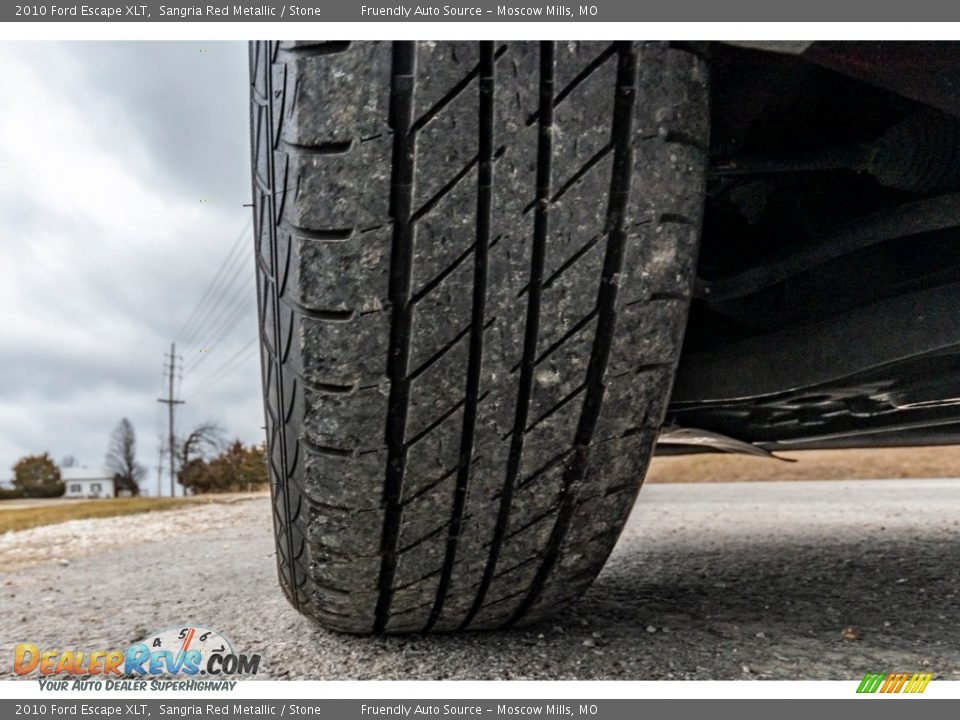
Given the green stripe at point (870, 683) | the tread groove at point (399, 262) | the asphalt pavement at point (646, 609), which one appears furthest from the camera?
the asphalt pavement at point (646, 609)

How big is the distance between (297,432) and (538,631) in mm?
486

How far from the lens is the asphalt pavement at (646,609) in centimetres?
86

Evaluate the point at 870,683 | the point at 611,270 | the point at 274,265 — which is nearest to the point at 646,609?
the point at 870,683

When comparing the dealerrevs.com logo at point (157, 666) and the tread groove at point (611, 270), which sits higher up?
the tread groove at point (611, 270)

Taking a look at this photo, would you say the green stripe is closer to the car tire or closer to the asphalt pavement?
the asphalt pavement

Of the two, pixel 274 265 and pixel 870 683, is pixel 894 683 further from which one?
pixel 274 265

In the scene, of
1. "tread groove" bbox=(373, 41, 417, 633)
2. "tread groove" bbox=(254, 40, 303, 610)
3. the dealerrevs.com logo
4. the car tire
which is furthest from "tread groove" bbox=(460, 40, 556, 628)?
the dealerrevs.com logo

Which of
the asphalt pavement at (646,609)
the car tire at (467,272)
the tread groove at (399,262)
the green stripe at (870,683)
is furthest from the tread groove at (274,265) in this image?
the green stripe at (870,683)

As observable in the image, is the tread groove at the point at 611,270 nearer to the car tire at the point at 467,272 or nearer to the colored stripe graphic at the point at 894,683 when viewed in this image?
the car tire at the point at 467,272

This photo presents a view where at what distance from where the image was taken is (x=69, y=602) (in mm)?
1459

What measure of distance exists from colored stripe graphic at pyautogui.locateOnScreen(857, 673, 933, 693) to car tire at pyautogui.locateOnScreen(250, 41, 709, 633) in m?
0.34

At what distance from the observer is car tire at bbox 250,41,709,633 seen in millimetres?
618

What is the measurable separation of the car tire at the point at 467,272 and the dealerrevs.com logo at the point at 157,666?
238mm
